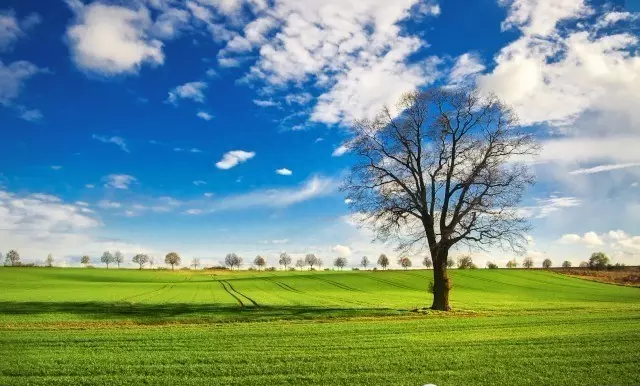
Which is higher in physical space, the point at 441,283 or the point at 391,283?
the point at 441,283

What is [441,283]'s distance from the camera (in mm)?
33906

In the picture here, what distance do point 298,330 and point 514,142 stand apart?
878 inches

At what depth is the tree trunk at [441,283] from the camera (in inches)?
1323

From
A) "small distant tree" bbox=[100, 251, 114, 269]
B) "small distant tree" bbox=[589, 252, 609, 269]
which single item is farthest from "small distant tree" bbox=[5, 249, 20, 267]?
"small distant tree" bbox=[589, 252, 609, 269]

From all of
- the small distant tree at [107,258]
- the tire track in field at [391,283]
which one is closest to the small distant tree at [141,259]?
the small distant tree at [107,258]

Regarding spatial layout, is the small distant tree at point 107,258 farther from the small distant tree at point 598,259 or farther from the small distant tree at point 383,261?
the small distant tree at point 598,259

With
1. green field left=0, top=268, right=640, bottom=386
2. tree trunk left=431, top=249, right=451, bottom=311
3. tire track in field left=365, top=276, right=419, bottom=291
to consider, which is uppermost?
tree trunk left=431, top=249, right=451, bottom=311

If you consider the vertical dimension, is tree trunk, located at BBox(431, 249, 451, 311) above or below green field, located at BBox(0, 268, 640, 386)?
above

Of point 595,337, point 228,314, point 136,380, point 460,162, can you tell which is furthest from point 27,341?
point 460,162

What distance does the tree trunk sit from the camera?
33.6 meters

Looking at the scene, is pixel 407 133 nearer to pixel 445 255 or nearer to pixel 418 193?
pixel 418 193

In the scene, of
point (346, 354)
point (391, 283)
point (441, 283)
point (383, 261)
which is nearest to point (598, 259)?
point (383, 261)

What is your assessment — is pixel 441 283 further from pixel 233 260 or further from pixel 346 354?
pixel 233 260

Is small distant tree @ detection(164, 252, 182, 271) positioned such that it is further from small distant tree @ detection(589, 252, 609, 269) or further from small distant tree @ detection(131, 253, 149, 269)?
small distant tree @ detection(589, 252, 609, 269)
